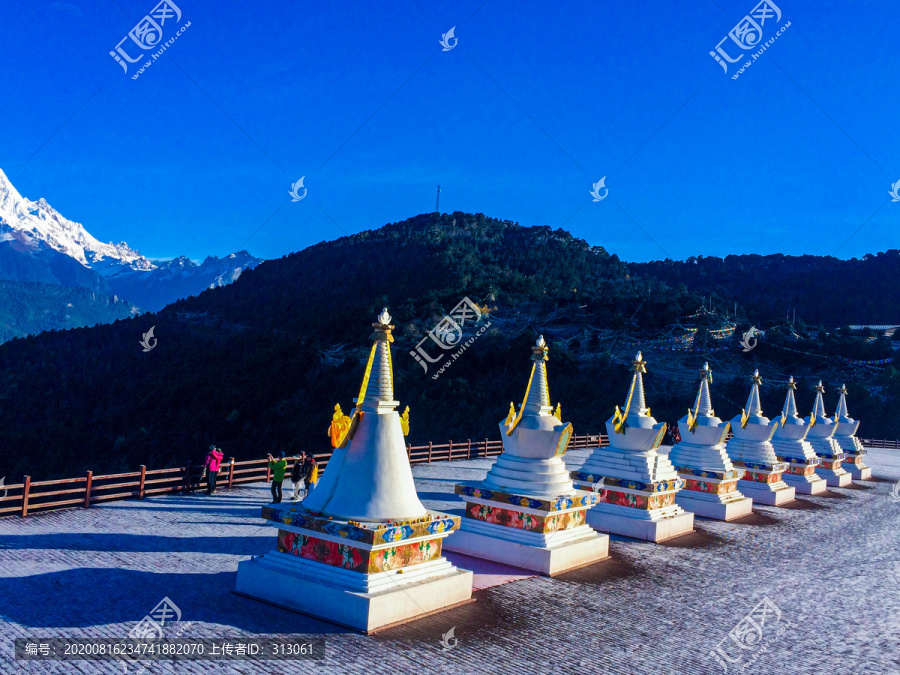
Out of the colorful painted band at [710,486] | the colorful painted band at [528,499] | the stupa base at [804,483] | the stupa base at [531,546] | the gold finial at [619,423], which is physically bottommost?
the stupa base at [531,546]

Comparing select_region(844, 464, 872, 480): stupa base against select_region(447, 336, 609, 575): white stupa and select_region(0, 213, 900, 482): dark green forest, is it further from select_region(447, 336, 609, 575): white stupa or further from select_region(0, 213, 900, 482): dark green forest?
select_region(447, 336, 609, 575): white stupa

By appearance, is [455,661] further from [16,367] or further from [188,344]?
[16,367]

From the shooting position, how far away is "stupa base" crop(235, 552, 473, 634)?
8266 millimetres

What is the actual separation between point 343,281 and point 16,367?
34949mm

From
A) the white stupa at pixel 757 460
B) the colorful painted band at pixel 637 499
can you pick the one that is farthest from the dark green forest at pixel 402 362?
the colorful painted band at pixel 637 499

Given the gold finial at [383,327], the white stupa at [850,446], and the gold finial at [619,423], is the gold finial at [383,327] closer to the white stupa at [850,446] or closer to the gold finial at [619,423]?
the gold finial at [619,423]

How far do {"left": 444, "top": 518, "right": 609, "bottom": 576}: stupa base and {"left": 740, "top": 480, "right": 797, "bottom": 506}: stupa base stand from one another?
9070 mm

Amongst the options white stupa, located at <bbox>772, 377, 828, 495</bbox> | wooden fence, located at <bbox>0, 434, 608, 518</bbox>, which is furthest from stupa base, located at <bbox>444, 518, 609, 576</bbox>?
white stupa, located at <bbox>772, 377, 828, 495</bbox>

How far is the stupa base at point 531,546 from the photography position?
11344mm

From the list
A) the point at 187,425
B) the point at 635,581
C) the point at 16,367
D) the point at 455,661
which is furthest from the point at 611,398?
the point at 16,367

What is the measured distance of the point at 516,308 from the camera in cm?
6419

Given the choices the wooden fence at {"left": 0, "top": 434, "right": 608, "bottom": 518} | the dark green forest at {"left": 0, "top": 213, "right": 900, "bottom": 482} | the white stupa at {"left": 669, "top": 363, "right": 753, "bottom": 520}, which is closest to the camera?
the wooden fence at {"left": 0, "top": 434, "right": 608, "bottom": 518}

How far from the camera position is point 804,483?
72.4ft

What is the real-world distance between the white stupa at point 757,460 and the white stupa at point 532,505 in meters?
9.23
